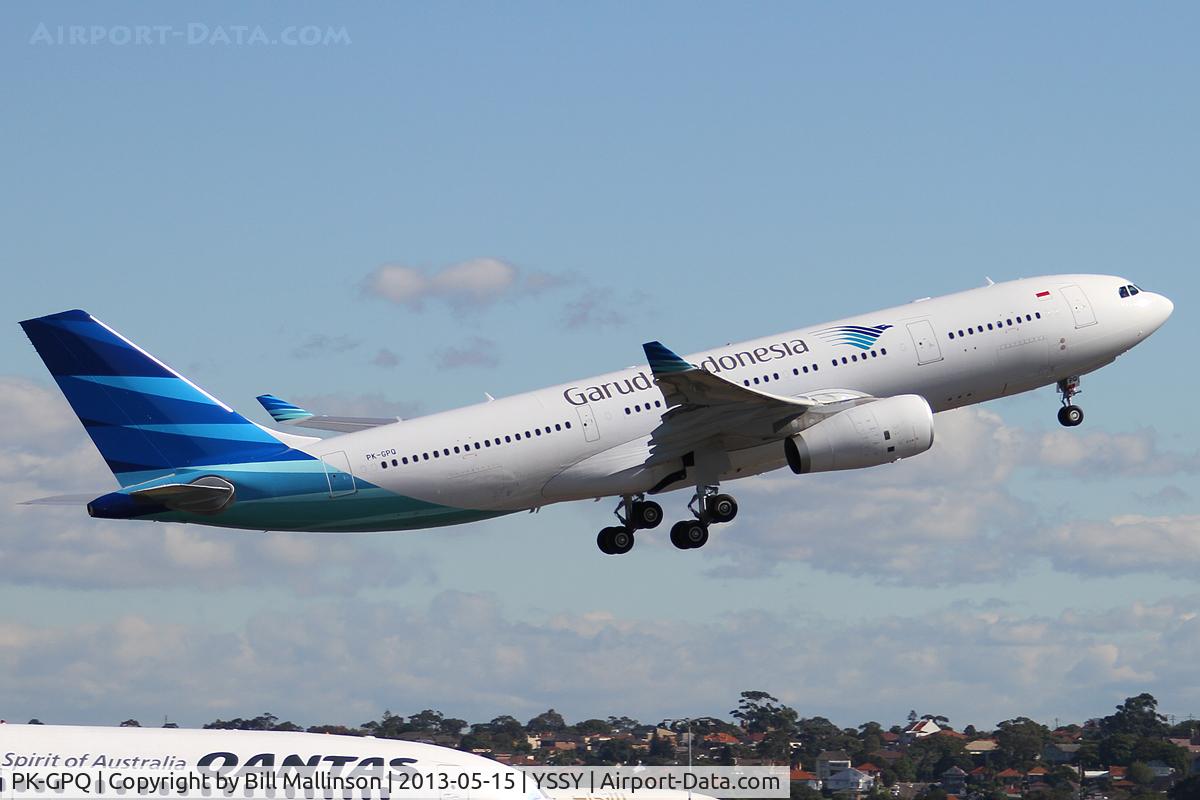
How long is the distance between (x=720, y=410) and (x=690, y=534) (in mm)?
4788

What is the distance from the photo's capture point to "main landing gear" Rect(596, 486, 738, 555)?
61.5 metres

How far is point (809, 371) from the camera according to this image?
198 ft

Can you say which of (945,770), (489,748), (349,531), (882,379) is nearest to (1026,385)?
(882,379)

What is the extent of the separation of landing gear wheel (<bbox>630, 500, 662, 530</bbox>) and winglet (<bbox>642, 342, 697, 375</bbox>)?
6.91m

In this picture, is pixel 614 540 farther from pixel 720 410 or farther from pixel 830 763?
pixel 830 763

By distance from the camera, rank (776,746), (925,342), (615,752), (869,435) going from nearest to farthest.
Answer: (869,435), (925,342), (615,752), (776,746)

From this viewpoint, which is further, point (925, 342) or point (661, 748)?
point (661, 748)

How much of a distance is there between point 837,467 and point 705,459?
4274 millimetres

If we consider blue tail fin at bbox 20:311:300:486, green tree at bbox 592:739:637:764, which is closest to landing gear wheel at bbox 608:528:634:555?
blue tail fin at bbox 20:311:300:486

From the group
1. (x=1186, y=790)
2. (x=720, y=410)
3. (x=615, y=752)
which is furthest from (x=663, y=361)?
(x=615, y=752)

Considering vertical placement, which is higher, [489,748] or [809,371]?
[809,371]

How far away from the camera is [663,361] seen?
5638 centimetres

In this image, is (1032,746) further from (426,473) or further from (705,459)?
(426,473)

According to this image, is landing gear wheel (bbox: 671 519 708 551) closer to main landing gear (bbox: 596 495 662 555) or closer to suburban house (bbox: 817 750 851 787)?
main landing gear (bbox: 596 495 662 555)
